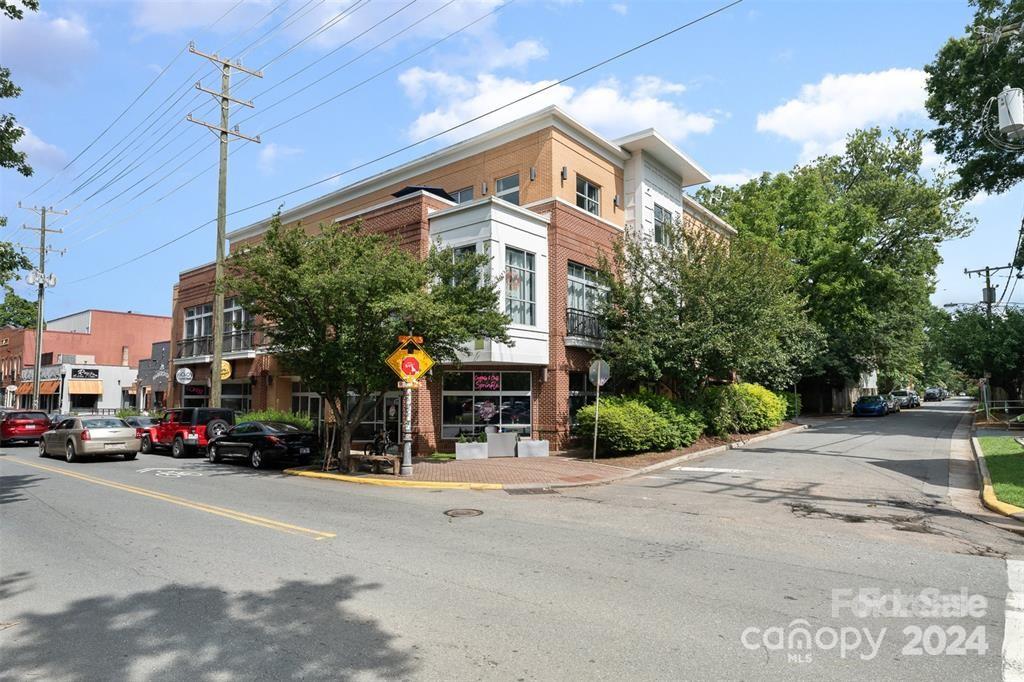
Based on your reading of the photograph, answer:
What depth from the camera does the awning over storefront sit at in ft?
174

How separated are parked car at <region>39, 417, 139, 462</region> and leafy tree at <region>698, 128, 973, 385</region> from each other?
29118 mm

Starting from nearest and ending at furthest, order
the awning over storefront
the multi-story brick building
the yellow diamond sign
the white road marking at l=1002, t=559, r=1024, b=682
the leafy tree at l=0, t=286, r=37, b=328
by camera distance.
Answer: the white road marking at l=1002, t=559, r=1024, b=682
the yellow diamond sign
the multi-story brick building
the awning over storefront
the leafy tree at l=0, t=286, r=37, b=328

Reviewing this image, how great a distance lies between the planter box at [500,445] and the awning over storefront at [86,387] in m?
49.8

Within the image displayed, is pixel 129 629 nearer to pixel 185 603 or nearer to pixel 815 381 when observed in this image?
pixel 185 603

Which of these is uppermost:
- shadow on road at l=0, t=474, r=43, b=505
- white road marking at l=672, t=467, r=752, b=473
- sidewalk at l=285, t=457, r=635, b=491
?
shadow on road at l=0, t=474, r=43, b=505

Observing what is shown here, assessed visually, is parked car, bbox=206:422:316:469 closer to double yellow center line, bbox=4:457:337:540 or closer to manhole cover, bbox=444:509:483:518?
double yellow center line, bbox=4:457:337:540

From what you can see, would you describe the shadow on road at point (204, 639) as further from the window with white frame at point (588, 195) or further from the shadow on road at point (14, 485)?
the window with white frame at point (588, 195)

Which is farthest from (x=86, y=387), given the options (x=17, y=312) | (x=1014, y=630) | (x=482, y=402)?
(x=1014, y=630)

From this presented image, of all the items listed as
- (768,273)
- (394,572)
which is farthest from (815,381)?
(394,572)

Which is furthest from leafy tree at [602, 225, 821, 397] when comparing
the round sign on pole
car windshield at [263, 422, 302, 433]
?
car windshield at [263, 422, 302, 433]

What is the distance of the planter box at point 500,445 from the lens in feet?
62.1

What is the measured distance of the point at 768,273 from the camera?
20375mm

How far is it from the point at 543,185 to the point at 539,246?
8.98 ft


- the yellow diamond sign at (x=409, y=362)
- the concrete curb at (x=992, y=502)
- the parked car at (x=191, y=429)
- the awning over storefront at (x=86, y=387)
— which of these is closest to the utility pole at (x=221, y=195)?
the parked car at (x=191, y=429)
